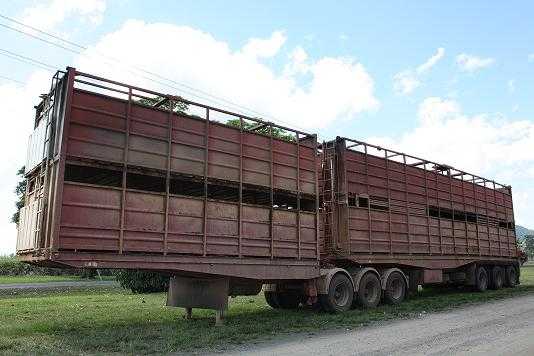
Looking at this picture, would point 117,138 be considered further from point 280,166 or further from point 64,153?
point 280,166

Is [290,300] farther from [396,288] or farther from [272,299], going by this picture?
[396,288]

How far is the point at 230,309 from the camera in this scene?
531 inches

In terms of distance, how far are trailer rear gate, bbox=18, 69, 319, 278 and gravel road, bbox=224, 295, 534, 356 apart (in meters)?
2.43

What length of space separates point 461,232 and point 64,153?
14388 mm

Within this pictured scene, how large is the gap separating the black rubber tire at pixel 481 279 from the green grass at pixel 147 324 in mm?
3738

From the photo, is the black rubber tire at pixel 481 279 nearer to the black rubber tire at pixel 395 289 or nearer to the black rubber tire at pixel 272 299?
the black rubber tire at pixel 395 289

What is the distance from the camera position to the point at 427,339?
8.51 meters

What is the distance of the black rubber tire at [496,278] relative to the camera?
19.8 metres

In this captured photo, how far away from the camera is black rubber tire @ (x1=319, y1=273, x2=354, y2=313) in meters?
12.0

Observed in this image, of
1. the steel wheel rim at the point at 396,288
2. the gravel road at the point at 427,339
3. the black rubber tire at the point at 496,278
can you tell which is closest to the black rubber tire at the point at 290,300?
the steel wheel rim at the point at 396,288

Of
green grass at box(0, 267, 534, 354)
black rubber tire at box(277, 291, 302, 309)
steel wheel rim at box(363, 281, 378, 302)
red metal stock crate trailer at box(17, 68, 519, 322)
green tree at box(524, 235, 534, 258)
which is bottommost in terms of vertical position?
green grass at box(0, 267, 534, 354)

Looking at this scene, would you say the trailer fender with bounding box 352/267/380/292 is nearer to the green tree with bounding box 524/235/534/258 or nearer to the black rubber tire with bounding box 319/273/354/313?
the black rubber tire with bounding box 319/273/354/313

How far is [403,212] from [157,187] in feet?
26.9

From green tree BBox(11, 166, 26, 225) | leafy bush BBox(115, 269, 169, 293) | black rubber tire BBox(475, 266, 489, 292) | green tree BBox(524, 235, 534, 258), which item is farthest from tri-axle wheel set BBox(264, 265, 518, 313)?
green tree BBox(524, 235, 534, 258)
